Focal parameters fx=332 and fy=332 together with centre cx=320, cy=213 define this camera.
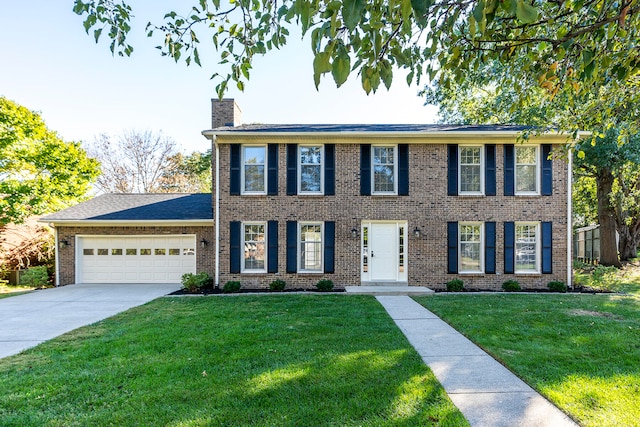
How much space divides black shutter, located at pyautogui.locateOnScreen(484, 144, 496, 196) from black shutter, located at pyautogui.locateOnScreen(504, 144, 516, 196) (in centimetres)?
35

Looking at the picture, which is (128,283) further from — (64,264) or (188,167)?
(188,167)

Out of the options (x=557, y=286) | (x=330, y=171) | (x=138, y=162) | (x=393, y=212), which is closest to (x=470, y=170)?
(x=393, y=212)

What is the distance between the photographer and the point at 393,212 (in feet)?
35.0

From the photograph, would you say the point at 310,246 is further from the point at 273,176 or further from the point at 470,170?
the point at 470,170

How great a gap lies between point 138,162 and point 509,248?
2477 centimetres

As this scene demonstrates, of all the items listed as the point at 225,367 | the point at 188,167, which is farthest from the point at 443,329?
the point at 188,167

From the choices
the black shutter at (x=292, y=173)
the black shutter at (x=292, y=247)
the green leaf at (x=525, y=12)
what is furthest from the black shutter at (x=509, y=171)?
the green leaf at (x=525, y=12)

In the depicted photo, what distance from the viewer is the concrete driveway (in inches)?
235

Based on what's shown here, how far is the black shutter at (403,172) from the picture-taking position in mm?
10695

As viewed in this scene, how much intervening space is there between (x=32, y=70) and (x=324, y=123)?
378 inches

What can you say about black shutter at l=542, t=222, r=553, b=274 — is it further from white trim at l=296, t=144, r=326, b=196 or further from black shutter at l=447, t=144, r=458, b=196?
white trim at l=296, t=144, r=326, b=196

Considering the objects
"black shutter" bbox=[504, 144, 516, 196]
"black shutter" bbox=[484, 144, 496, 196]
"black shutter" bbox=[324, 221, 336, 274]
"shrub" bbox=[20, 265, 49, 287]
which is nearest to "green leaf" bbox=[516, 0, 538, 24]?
"black shutter" bbox=[324, 221, 336, 274]

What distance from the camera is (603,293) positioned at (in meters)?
9.99

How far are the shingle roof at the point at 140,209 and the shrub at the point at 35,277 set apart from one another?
2.10 m
